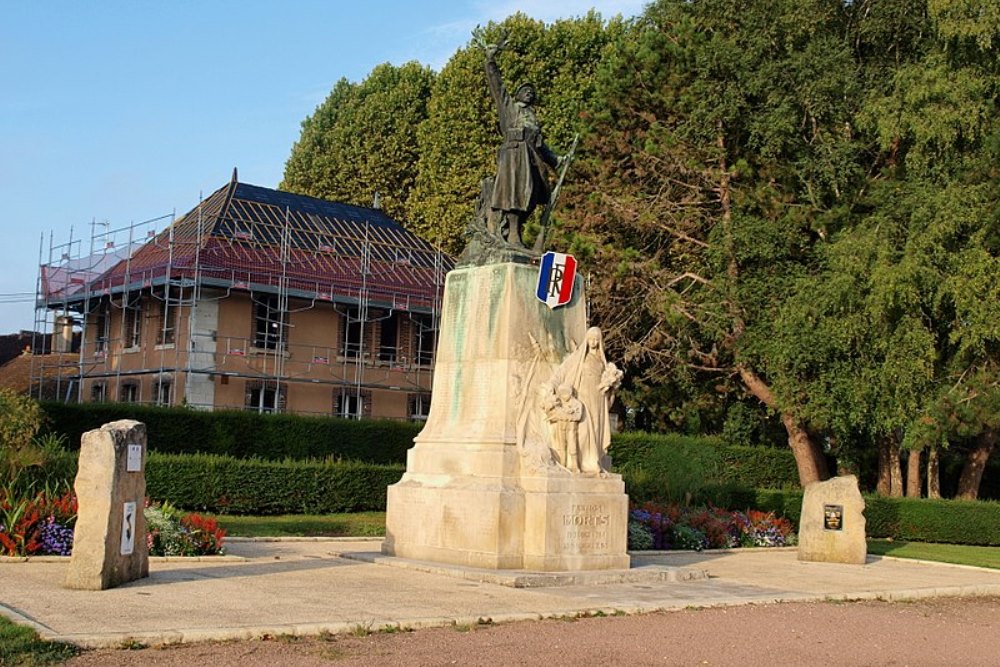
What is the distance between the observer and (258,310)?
135 feet

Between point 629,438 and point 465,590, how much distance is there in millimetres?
22058

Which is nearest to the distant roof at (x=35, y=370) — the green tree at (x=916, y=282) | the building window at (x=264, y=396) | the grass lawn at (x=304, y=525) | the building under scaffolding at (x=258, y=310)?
the building under scaffolding at (x=258, y=310)

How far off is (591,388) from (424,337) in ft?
106

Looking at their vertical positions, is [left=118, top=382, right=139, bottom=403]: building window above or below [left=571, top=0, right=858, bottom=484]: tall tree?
below

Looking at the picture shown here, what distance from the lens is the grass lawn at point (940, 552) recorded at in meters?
21.9

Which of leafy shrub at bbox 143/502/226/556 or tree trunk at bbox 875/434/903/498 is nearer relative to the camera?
leafy shrub at bbox 143/502/226/556

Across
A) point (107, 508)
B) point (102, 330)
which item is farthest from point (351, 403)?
point (107, 508)

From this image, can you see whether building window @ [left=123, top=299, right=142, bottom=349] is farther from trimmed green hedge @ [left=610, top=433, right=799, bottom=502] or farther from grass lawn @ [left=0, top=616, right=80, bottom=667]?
grass lawn @ [left=0, top=616, right=80, bottom=667]

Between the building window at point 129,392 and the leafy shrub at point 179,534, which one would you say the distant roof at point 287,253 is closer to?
the building window at point 129,392

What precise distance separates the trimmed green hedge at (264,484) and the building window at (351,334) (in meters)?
16.5

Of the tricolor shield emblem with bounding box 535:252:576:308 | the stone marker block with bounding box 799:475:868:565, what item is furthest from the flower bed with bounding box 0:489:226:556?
the stone marker block with bounding box 799:475:868:565

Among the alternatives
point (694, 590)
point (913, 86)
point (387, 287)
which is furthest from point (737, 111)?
point (694, 590)

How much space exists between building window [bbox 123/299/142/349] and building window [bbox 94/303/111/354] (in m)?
1.33

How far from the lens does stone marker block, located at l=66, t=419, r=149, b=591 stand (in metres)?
11.2
